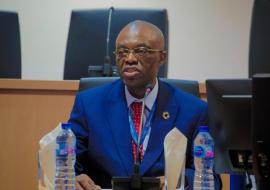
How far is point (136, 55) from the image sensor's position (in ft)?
6.02

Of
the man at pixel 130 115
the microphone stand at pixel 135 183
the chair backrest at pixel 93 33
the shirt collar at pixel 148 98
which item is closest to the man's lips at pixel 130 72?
the man at pixel 130 115

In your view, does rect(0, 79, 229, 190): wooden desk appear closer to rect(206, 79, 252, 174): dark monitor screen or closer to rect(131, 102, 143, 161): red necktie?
rect(131, 102, 143, 161): red necktie

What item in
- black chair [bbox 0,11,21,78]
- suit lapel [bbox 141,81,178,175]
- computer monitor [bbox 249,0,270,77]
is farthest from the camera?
black chair [bbox 0,11,21,78]

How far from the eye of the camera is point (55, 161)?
1343mm

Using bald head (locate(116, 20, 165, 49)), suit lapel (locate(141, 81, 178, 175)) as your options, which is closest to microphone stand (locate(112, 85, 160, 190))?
suit lapel (locate(141, 81, 178, 175))

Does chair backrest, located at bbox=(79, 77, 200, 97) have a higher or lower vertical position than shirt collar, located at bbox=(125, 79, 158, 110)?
higher

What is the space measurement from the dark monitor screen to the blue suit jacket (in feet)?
1.35

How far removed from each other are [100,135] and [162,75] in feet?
3.62

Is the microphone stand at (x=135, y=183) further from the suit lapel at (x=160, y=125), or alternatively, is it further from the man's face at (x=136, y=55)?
the man's face at (x=136, y=55)

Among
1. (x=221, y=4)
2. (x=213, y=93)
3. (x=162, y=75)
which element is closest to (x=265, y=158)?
(x=213, y=93)

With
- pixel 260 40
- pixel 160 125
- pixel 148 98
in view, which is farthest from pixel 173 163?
pixel 260 40

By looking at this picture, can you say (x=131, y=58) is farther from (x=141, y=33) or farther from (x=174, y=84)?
(x=174, y=84)

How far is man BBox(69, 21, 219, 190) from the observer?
174 centimetres

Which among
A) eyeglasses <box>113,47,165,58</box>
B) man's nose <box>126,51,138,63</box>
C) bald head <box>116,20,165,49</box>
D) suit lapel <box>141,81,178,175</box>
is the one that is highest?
bald head <box>116,20,165,49</box>
